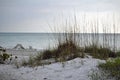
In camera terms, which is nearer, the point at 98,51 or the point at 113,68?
the point at 113,68

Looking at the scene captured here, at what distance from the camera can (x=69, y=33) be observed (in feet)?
19.9

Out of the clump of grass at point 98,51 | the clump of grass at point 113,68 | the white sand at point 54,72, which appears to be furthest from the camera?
the clump of grass at point 98,51

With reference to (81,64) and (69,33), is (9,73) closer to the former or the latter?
(81,64)

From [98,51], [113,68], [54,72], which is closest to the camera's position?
[113,68]

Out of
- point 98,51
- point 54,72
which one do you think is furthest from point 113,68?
point 98,51

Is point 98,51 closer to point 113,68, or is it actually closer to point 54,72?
point 54,72

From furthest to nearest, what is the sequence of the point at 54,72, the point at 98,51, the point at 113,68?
the point at 98,51 → the point at 54,72 → the point at 113,68

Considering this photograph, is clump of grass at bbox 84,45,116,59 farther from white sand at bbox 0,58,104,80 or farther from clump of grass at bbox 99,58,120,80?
clump of grass at bbox 99,58,120,80

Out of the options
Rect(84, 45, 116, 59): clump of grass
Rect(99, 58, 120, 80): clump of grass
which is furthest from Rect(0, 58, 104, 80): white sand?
Rect(84, 45, 116, 59): clump of grass

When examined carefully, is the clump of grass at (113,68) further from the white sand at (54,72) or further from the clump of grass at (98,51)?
the clump of grass at (98,51)

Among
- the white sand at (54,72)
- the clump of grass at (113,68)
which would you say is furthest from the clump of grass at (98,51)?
the clump of grass at (113,68)

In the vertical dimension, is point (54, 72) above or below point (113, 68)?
below

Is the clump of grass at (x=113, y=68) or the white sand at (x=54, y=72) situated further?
the white sand at (x=54, y=72)

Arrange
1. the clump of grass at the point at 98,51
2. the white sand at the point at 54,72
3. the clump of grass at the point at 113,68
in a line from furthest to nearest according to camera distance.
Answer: the clump of grass at the point at 98,51
the white sand at the point at 54,72
the clump of grass at the point at 113,68
